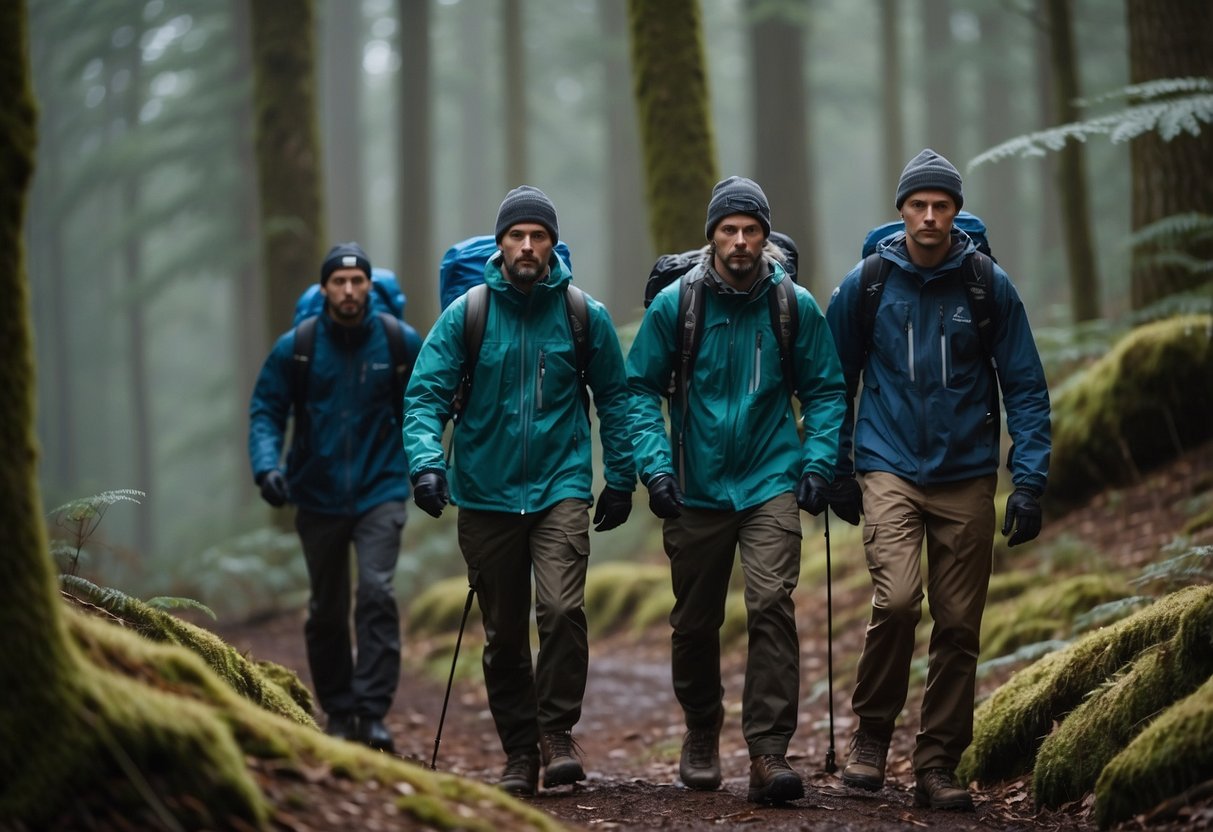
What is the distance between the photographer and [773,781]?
17.4 feet

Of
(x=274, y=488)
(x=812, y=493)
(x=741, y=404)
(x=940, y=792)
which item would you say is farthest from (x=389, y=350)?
(x=940, y=792)

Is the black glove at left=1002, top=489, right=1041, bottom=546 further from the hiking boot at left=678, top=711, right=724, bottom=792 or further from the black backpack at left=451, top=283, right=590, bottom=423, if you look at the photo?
the black backpack at left=451, top=283, right=590, bottom=423

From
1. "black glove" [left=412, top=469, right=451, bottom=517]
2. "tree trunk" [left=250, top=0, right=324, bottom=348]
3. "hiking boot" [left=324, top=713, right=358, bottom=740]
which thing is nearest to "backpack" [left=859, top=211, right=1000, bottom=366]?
"black glove" [left=412, top=469, right=451, bottom=517]

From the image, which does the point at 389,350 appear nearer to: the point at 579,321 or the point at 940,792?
the point at 579,321

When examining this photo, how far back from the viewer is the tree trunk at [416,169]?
63.3 feet

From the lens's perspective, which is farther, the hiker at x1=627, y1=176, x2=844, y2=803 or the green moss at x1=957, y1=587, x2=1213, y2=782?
the hiker at x1=627, y1=176, x2=844, y2=803

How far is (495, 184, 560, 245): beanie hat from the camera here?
5.95 meters

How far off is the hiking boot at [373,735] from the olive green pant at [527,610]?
1515 mm

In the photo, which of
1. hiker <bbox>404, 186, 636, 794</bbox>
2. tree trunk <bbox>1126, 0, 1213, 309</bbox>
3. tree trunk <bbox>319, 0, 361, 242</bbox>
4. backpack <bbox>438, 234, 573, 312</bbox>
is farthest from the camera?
tree trunk <bbox>319, 0, 361, 242</bbox>

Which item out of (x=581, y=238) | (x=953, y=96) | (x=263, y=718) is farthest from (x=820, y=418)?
(x=581, y=238)

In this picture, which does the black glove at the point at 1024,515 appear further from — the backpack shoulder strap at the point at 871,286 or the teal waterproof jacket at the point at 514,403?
the teal waterproof jacket at the point at 514,403

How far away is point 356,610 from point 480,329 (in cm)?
231

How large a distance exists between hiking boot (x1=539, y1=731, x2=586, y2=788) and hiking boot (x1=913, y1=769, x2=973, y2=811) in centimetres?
153

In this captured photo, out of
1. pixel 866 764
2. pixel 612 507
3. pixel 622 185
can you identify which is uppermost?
pixel 622 185
